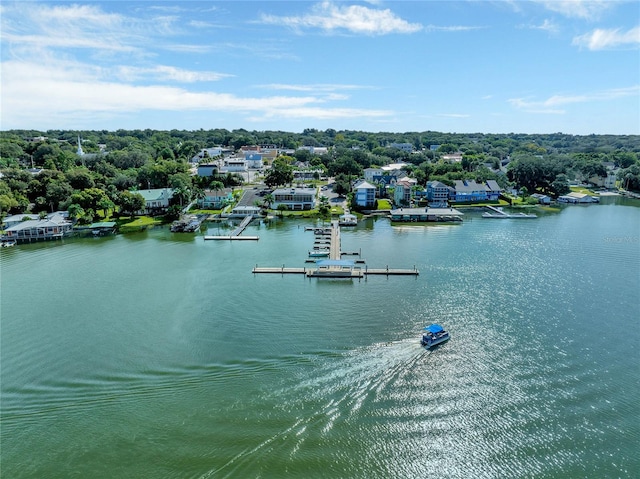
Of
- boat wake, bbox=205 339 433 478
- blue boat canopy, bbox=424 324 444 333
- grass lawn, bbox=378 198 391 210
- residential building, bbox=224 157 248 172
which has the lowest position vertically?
boat wake, bbox=205 339 433 478

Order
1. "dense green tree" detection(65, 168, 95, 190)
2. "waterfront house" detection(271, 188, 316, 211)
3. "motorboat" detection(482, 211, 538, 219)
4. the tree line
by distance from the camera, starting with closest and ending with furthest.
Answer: the tree line
"motorboat" detection(482, 211, 538, 219)
"dense green tree" detection(65, 168, 95, 190)
"waterfront house" detection(271, 188, 316, 211)

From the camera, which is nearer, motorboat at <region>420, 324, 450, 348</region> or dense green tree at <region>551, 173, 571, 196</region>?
motorboat at <region>420, 324, 450, 348</region>

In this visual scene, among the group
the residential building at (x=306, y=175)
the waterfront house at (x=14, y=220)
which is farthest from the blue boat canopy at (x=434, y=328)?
the residential building at (x=306, y=175)

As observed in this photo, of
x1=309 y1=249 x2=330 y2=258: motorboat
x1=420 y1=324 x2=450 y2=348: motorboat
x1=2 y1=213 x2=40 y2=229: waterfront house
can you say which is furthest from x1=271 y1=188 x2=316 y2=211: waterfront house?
x1=420 y1=324 x2=450 y2=348: motorboat

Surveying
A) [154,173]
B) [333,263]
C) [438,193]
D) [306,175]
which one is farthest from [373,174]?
[333,263]

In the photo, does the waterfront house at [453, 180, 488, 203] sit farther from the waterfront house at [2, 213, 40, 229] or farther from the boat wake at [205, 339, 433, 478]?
the waterfront house at [2, 213, 40, 229]

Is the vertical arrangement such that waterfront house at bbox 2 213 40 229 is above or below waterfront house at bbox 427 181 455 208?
below

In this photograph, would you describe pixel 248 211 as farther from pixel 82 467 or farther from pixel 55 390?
pixel 82 467

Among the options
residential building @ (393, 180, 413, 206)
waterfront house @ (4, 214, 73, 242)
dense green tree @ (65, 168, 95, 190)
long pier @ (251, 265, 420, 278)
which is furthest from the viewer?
residential building @ (393, 180, 413, 206)
